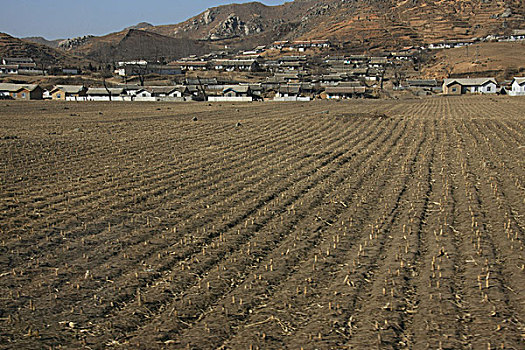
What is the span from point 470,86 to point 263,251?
78309 millimetres

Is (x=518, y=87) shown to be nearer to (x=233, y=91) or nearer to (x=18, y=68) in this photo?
(x=233, y=91)

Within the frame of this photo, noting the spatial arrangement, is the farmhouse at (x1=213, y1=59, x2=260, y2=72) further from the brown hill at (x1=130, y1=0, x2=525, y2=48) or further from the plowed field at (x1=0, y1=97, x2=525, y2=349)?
the plowed field at (x1=0, y1=97, x2=525, y2=349)

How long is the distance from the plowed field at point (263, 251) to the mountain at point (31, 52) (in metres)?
127

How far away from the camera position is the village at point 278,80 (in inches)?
2862

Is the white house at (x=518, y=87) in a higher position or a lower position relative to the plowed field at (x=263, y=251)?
higher

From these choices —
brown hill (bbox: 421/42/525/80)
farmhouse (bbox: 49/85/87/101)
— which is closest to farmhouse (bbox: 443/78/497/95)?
brown hill (bbox: 421/42/525/80)

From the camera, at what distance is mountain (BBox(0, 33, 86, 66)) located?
133m

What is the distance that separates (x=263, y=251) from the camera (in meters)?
8.23

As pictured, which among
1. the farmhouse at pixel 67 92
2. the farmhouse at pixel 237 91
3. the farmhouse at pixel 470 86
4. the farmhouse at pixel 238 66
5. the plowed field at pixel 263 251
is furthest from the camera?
the farmhouse at pixel 238 66

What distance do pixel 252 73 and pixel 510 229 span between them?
10737 centimetres

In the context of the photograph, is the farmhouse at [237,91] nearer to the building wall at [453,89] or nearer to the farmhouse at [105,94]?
the farmhouse at [105,94]

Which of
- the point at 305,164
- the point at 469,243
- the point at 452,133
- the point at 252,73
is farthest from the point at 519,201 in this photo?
the point at 252,73

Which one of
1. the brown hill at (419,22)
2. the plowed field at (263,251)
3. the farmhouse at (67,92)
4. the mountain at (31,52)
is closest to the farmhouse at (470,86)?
the farmhouse at (67,92)

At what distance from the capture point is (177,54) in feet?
610
